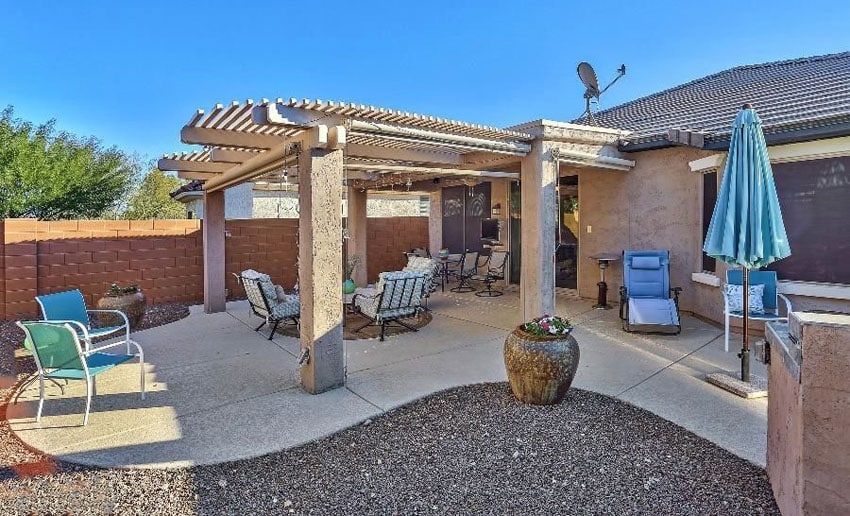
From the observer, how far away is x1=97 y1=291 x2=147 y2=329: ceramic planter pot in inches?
305

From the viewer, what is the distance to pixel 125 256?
9.80m

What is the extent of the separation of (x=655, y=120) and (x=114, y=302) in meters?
11.3

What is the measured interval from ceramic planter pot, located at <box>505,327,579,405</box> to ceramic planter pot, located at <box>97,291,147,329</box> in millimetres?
6520

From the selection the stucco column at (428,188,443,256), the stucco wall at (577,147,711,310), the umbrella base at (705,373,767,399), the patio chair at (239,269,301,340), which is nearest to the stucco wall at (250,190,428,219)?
the stucco column at (428,188,443,256)

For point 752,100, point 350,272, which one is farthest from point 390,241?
point 752,100

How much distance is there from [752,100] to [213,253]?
11.0 m

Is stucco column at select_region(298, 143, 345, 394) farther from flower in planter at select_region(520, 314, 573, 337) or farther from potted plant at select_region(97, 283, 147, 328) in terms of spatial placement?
potted plant at select_region(97, 283, 147, 328)

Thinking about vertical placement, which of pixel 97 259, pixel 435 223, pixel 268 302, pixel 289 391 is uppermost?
pixel 435 223

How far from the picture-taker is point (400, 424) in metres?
4.31

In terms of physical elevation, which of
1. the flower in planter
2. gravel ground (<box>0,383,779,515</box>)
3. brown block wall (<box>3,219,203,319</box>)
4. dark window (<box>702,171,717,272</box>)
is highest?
dark window (<box>702,171,717,272</box>)

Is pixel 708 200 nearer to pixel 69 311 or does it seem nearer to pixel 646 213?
pixel 646 213

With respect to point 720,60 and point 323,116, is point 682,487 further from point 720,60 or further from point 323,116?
point 720,60

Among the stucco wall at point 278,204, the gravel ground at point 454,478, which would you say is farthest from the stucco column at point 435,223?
the gravel ground at point 454,478

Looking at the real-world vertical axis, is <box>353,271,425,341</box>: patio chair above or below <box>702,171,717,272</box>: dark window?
below
